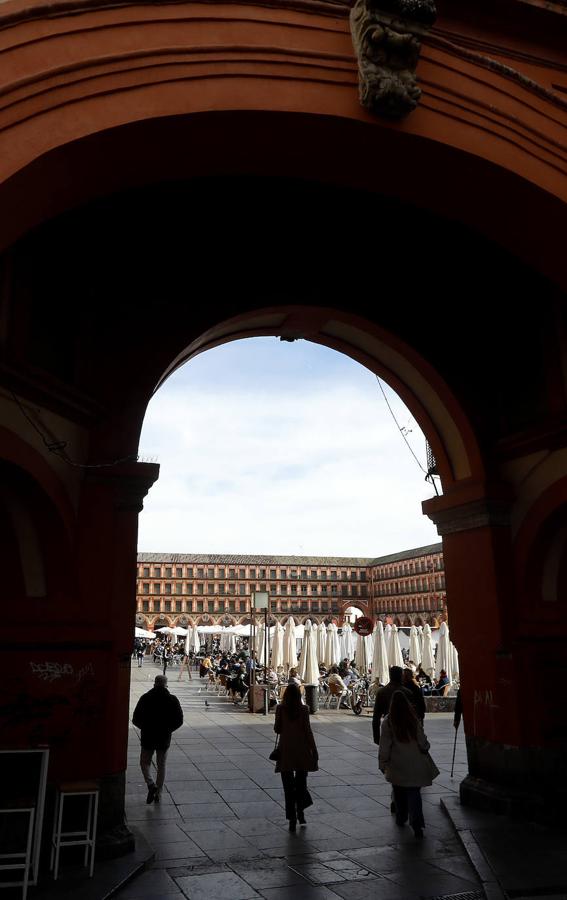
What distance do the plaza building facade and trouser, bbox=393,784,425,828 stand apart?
241 feet

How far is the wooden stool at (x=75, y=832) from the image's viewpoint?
568 cm

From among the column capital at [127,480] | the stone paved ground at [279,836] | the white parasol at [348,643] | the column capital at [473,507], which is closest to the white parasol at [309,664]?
the stone paved ground at [279,836]

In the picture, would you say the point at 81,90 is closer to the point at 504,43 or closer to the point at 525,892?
the point at 504,43

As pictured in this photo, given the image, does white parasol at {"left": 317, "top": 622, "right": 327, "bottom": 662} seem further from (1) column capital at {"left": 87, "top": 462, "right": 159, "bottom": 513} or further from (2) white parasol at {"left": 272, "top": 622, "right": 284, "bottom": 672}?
(1) column capital at {"left": 87, "top": 462, "right": 159, "bottom": 513}

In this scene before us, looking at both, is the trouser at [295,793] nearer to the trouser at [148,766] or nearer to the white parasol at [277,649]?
the trouser at [148,766]

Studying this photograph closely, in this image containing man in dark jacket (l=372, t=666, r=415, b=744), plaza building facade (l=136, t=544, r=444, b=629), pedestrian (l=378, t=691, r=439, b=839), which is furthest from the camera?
plaza building facade (l=136, t=544, r=444, b=629)

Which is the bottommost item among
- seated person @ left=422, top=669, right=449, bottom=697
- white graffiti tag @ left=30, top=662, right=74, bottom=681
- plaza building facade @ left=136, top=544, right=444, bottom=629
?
seated person @ left=422, top=669, right=449, bottom=697

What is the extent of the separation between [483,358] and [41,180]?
6449mm

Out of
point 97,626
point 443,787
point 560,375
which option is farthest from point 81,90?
point 443,787

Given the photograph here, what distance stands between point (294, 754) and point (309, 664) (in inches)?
457

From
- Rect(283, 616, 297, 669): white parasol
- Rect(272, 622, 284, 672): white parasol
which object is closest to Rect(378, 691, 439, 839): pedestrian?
Rect(283, 616, 297, 669): white parasol

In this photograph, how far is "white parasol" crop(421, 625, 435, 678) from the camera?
2106 centimetres

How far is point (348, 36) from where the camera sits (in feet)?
15.4

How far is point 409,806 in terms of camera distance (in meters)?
6.97
